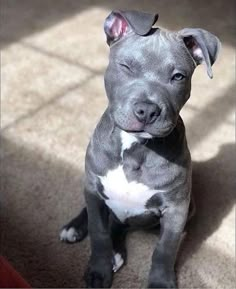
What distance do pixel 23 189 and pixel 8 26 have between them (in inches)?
42.0

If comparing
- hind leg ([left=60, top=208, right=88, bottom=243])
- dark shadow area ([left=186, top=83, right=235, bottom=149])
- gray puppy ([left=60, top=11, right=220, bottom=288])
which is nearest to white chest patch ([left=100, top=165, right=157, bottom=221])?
gray puppy ([left=60, top=11, right=220, bottom=288])

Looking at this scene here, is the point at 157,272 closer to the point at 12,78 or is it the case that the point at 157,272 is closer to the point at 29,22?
the point at 12,78

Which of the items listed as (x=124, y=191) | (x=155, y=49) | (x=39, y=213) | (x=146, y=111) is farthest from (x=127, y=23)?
(x=39, y=213)

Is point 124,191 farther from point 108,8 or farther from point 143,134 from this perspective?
point 108,8

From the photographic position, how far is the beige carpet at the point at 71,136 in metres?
1.66

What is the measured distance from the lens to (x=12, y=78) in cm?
239

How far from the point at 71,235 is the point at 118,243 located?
142mm

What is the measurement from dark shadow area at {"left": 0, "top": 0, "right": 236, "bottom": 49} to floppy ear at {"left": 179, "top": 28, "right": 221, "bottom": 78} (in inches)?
25.7

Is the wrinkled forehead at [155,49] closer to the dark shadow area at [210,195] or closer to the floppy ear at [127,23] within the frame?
the floppy ear at [127,23]

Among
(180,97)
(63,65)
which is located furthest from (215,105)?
(180,97)

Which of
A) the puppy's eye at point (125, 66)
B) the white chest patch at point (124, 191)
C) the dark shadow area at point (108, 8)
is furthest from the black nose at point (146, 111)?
the dark shadow area at point (108, 8)

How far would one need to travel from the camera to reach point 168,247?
152 centimetres

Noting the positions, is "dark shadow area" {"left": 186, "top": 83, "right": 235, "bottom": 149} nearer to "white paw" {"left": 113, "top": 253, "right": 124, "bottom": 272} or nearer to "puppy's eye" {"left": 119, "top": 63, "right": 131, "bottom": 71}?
"white paw" {"left": 113, "top": 253, "right": 124, "bottom": 272}

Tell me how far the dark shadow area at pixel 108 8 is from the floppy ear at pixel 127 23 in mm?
667
